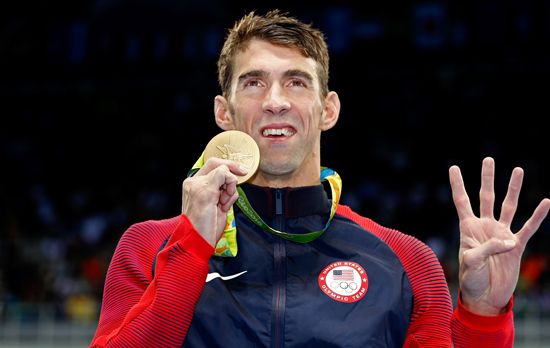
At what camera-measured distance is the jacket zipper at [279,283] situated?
294 cm

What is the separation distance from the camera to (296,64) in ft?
10.6

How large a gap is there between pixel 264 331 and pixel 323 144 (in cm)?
1609

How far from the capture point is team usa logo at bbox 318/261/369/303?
3.07 meters

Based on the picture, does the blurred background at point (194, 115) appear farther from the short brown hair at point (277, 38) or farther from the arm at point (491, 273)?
the arm at point (491, 273)

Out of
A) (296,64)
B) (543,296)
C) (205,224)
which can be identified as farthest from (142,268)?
(543,296)

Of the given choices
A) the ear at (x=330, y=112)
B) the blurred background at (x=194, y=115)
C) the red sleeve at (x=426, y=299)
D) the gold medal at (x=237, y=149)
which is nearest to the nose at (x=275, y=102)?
the gold medal at (x=237, y=149)

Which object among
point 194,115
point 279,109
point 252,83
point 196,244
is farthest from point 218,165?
point 194,115

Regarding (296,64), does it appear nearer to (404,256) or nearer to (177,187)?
(404,256)

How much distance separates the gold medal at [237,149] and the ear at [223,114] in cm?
24

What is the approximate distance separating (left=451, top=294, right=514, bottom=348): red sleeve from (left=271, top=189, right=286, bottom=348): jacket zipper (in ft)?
1.78

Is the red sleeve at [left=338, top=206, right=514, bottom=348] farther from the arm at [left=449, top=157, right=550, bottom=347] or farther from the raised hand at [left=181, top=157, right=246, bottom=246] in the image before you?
the raised hand at [left=181, top=157, right=246, bottom=246]

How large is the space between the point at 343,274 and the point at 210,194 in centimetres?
57

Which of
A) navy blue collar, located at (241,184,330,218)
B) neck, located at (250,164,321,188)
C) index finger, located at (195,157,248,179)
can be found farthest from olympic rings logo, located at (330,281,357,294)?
index finger, located at (195,157,248,179)

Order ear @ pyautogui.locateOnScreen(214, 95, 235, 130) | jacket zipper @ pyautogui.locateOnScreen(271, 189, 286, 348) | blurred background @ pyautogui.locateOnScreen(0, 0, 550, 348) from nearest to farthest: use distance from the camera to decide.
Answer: jacket zipper @ pyautogui.locateOnScreen(271, 189, 286, 348), ear @ pyautogui.locateOnScreen(214, 95, 235, 130), blurred background @ pyautogui.locateOnScreen(0, 0, 550, 348)
